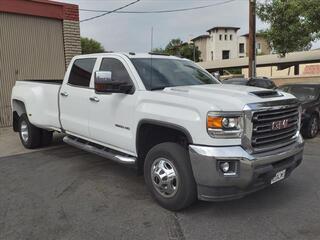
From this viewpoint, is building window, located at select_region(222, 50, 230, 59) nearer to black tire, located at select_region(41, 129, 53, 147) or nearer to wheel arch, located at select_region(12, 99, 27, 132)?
wheel arch, located at select_region(12, 99, 27, 132)

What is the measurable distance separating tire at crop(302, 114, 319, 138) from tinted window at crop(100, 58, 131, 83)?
6150 mm

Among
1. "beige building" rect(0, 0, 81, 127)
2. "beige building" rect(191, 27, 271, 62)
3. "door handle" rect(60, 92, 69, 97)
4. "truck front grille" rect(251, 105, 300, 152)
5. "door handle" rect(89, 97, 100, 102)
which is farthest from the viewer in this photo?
"beige building" rect(191, 27, 271, 62)

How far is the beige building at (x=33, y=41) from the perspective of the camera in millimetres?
12797

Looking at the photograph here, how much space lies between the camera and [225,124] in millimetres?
4492

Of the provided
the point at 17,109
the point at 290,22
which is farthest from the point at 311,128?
the point at 17,109

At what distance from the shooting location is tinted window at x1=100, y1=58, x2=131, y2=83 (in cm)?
593

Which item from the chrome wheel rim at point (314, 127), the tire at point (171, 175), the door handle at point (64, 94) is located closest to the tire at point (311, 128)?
the chrome wheel rim at point (314, 127)

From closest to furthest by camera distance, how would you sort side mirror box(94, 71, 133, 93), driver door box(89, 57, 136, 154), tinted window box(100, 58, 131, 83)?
side mirror box(94, 71, 133, 93), driver door box(89, 57, 136, 154), tinted window box(100, 58, 131, 83)

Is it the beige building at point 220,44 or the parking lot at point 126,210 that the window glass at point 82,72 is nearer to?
the parking lot at point 126,210

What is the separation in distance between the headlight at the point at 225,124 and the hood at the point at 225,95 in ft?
0.23

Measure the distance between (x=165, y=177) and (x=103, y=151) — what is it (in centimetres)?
160

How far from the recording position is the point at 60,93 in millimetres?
7418

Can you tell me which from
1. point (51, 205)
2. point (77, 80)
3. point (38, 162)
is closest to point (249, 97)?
point (51, 205)

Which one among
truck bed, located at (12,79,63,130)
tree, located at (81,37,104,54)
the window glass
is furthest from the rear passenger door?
tree, located at (81,37,104,54)
